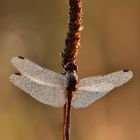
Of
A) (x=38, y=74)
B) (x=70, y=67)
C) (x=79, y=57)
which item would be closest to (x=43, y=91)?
(x=38, y=74)

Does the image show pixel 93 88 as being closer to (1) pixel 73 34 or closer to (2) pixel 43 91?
(2) pixel 43 91

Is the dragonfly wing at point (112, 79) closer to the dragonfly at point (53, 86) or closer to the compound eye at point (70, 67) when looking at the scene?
the dragonfly at point (53, 86)

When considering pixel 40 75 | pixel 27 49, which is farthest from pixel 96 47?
pixel 40 75

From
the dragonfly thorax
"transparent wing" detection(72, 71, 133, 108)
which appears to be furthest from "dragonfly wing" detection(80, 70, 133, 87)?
the dragonfly thorax

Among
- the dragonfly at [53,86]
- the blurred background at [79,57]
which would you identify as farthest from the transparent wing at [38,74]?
the blurred background at [79,57]

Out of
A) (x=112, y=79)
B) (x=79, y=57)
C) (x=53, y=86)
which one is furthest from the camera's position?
(x=79, y=57)

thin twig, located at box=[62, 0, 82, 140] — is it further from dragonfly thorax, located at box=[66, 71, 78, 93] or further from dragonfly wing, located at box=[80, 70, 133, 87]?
dragonfly wing, located at box=[80, 70, 133, 87]

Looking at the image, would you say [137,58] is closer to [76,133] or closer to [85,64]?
[85,64]
